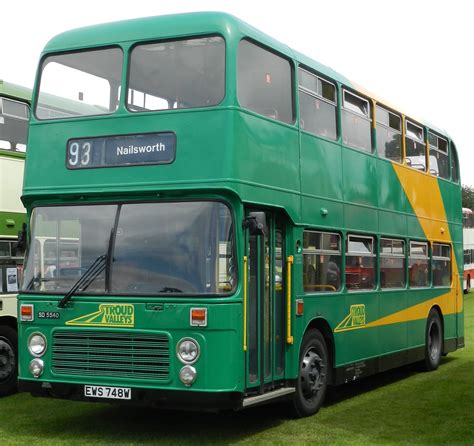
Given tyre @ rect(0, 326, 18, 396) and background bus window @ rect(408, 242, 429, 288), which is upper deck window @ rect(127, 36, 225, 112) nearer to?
tyre @ rect(0, 326, 18, 396)

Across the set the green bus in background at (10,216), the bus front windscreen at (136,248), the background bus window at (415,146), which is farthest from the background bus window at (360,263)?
the green bus in background at (10,216)

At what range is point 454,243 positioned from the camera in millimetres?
17453

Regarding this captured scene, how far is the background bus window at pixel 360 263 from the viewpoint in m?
12.3

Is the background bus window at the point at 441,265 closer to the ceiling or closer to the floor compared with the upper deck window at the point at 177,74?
closer to the floor

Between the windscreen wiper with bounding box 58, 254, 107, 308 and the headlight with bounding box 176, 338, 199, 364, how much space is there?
117 centimetres

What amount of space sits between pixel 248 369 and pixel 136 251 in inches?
65.8

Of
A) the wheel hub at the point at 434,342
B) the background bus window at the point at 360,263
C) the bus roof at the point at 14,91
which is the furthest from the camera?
the wheel hub at the point at 434,342

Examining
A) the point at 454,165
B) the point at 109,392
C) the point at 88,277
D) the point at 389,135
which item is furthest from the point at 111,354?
the point at 454,165

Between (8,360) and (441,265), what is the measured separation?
808cm

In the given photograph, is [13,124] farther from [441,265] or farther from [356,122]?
[441,265]

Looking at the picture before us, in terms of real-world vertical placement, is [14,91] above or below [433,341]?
above

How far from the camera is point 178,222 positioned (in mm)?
9086

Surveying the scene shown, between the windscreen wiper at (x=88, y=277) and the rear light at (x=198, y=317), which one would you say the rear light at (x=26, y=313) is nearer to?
the windscreen wiper at (x=88, y=277)

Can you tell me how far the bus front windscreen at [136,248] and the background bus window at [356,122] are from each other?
385 centimetres
